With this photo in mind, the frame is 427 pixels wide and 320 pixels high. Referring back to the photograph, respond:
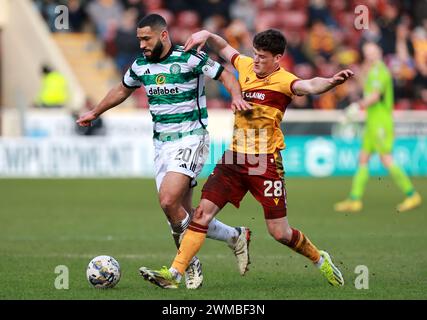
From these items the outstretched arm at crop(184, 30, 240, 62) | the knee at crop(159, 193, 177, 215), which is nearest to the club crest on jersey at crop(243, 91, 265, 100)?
the outstretched arm at crop(184, 30, 240, 62)

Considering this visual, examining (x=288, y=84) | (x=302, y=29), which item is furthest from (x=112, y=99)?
(x=302, y=29)

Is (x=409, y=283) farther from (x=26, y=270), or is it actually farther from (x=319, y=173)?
(x=319, y=173)

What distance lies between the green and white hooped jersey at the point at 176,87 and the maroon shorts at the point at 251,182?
501 millimetres

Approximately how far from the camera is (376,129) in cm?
1720

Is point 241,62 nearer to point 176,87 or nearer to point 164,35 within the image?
point 176,87

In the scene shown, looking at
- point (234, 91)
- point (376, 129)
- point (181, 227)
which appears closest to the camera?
point (234, 91)

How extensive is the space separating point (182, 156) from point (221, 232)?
83 cm

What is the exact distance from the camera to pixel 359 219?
16.0 metres

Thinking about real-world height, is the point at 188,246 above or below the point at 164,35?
below

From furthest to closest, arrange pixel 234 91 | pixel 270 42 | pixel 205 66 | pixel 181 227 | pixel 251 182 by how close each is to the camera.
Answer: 1. pixel 181 227
2. pixel 205 66
3. pixel 251 182
4. pixel 270 42
5. pixel 234 91

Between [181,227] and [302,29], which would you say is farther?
[302,29]

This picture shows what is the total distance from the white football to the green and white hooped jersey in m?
1.25

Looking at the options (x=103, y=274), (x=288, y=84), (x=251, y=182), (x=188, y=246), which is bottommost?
(x=103, y=274)
